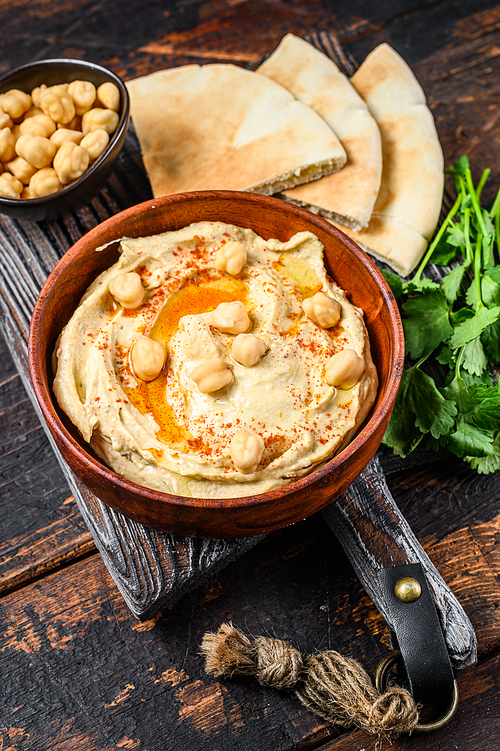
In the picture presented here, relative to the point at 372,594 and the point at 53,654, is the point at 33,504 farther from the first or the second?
the point at 372,594

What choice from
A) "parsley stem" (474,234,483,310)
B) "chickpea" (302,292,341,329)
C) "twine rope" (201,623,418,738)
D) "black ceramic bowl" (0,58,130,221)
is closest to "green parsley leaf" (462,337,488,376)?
"parsley stem" (474,234,483,310)

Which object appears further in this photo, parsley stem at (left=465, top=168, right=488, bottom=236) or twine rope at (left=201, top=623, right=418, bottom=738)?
parsley stem at (left=465, top=168, right=488, bottom=236)

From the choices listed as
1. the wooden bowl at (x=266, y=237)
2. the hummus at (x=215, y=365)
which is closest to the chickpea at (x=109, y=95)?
the wooden bowl at (x=266, y=237)

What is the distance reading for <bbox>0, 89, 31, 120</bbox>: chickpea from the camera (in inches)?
117

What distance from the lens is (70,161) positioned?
285cm

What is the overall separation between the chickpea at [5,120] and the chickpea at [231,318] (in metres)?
1.35

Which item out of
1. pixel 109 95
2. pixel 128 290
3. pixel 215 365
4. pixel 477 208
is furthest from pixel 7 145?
pixel 477 208

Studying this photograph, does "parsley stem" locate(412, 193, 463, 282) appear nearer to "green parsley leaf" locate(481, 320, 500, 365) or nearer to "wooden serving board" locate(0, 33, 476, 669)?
"green parsley leaf" locate(481, 320, 500, 365)

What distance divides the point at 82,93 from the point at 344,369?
1785 millimetres

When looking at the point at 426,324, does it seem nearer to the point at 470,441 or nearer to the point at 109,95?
the point at 470,441

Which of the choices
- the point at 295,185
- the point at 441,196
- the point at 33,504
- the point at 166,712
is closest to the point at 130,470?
the point at 33,504

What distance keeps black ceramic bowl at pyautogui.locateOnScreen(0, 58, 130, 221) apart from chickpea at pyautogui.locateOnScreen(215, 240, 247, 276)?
75 centimetres

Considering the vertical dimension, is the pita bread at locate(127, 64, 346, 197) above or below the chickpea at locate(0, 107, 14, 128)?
below

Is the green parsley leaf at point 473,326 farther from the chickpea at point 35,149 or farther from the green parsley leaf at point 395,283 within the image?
the chickpea at point 35,149
